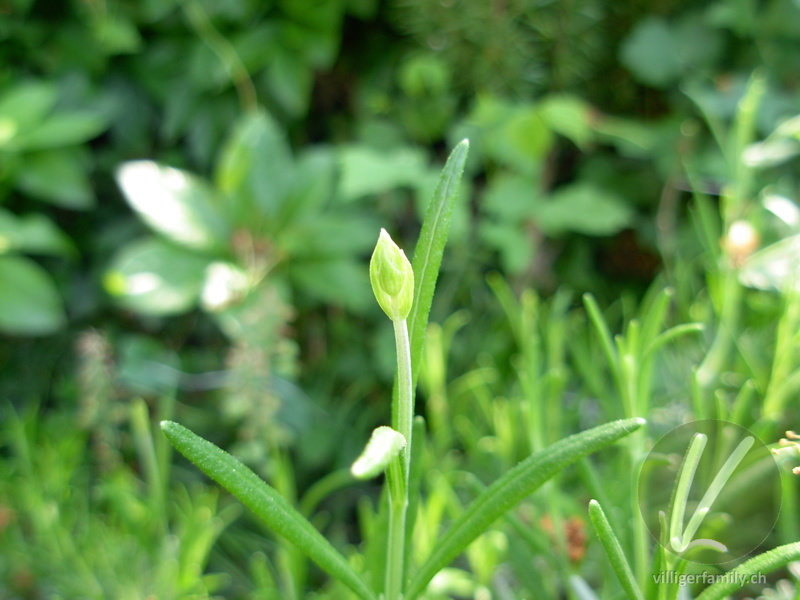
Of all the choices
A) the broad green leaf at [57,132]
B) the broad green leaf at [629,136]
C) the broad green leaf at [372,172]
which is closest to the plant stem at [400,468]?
the broad green leaf at [372,172]

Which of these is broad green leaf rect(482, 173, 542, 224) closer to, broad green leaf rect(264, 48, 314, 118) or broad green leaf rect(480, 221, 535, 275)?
broad green leaf rect(480, 221, 535, 275)

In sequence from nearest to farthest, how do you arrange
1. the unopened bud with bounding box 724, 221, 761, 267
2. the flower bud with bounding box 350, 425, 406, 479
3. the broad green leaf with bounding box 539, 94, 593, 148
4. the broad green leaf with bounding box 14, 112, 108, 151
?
the flower bud with bounding box 350, 425, 406, 479, the unopened bud with bounding box 724, 221, 761, 267, the broad green leaf with bounding box 539, 94, 593, 148, the broad green leaf with bounding box 14, 112, 108, 151

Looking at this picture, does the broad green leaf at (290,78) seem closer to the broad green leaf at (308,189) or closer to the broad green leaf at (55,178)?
the broad green leaf at (308,189)

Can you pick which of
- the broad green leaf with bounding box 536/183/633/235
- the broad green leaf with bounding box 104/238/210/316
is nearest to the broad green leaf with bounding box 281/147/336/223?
the broad green leaf with bounding box 104/238/210/316

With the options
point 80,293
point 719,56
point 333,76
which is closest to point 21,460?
point 80,293

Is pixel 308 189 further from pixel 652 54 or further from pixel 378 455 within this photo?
pixel 378 455

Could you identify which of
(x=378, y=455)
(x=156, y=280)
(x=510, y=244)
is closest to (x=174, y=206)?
(x=156, y=280)
